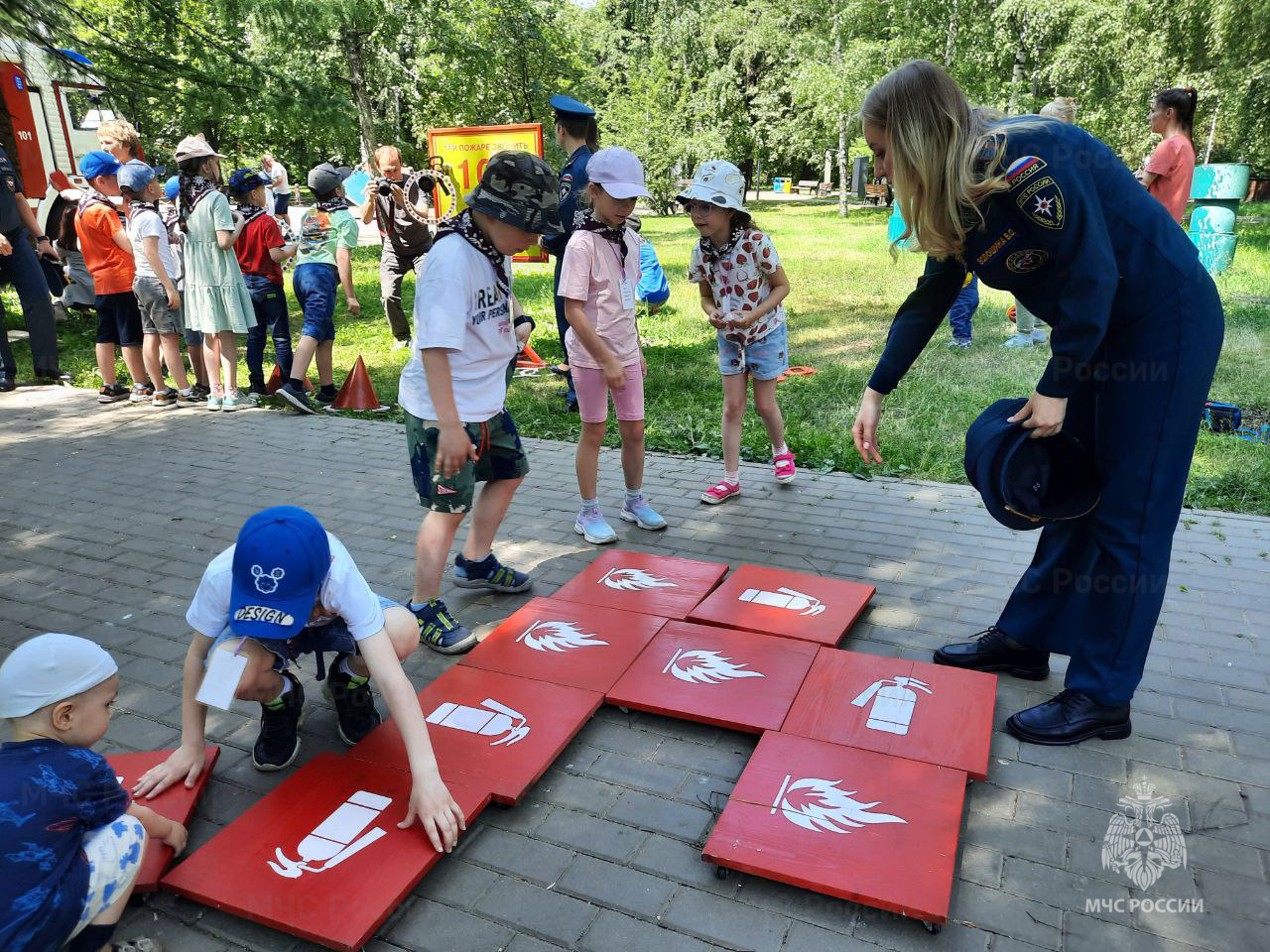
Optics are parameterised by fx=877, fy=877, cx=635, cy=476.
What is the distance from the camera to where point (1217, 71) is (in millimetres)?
21625

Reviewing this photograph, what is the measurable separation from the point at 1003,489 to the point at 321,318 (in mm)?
6209

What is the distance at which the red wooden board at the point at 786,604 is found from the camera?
3.59 m

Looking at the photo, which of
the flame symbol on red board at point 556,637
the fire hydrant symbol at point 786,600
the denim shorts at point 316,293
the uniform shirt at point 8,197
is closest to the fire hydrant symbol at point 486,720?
the flame symbol on red board at point 556,637

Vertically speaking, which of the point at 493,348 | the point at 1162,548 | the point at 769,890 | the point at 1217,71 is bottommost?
the point at 769,890

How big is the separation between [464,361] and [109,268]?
222 inches

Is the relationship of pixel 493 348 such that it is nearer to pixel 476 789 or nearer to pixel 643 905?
pixel 476 789

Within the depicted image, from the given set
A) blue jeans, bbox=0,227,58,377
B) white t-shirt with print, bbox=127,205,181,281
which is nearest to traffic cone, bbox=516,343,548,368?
white t-shirt with print, bbox=127,205,181,281

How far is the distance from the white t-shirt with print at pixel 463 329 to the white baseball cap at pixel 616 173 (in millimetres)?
768

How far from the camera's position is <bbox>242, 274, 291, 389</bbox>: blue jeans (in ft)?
24.3

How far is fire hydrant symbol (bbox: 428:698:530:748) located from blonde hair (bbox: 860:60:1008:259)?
81.6 inches

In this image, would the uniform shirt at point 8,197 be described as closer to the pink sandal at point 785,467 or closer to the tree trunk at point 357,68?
the pink sandal at point 785,467

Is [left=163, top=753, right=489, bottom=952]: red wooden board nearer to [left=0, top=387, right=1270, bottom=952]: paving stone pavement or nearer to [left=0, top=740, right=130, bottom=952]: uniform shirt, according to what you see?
[left=0, top=387, right=1270, bottom=952]: paving stone pavement

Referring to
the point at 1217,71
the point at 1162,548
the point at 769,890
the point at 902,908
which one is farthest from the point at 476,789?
the point at 1217,71

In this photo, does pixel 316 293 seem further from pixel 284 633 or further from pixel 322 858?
pixel 322 858
